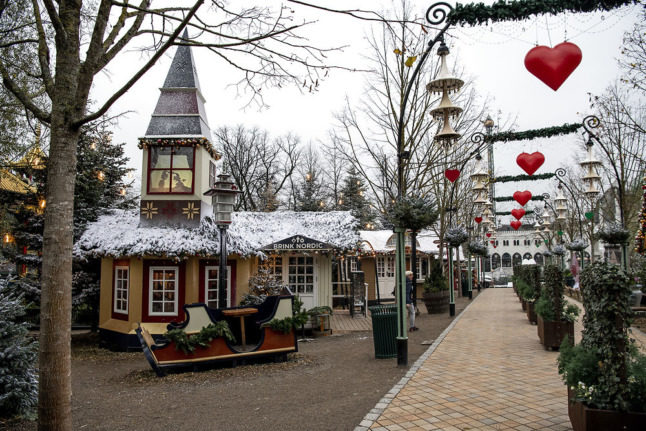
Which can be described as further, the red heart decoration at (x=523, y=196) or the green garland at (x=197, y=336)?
the red heart decoration at (x=523, y=196)

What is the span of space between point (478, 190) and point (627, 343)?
9.45m

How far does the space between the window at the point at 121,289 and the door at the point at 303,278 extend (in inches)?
232

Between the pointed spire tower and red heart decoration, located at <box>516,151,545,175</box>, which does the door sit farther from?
red heart decoration, located at <box>516,151,545,175</box>

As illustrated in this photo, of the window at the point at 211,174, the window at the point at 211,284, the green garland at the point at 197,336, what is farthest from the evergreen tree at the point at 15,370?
the window at the point at 211,174

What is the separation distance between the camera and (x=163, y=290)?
12625 millimetres

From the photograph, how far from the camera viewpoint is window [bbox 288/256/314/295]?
16.7 m

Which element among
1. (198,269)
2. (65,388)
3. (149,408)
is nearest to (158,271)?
(198,269)

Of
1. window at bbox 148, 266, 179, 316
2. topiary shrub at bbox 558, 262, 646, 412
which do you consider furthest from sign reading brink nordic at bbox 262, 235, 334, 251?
topiary shrub at bbox 558, 262, 646, 412

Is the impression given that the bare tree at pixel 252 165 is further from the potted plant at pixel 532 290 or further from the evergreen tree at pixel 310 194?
the potted plant at pixel 532 290

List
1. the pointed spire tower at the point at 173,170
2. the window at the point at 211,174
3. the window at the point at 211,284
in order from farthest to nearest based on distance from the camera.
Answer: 1. the window at the point at 211,174
2. the pointed spire tower at the point at 173,170
3. the window at the point at 211,284

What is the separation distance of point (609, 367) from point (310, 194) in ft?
122

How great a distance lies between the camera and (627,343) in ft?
13.2

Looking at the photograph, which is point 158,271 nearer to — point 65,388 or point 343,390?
point 343,390

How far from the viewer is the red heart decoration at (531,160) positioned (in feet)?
37.8
